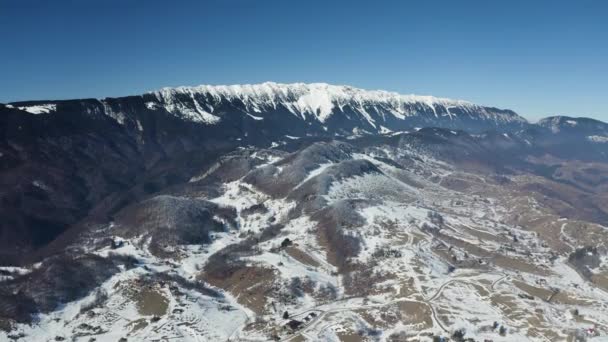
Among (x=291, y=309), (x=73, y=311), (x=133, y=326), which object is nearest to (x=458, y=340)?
(x=291, y=309)

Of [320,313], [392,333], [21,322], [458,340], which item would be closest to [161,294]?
[21,322]

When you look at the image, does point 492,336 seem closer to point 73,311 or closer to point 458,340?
point 458,340

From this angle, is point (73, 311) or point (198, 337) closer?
point (198, 337)

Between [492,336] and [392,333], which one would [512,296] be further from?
[392,333]

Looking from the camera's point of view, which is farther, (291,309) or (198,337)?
(291,309)

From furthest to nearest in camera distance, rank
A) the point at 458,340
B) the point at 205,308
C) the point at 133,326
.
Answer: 1. the point at 205,308
2. the point at 133,326
3. the point at 458,340

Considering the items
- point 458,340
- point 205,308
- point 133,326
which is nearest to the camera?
point 458,340

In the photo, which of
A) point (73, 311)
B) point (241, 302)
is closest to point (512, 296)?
point (241, 302)

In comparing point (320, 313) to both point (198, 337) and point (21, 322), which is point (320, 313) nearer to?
point (198, 337)
